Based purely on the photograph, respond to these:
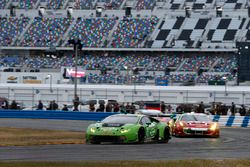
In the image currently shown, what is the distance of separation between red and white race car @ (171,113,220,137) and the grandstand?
38.6 meters

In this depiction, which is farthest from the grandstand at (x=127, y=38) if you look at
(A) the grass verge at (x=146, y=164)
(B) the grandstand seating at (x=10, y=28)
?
(A) the grass verge at (x=146, y=164)

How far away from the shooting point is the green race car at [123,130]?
21.3 metres

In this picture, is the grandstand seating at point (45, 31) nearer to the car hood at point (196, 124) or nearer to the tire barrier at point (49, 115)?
the tire barrier at point (49, 115)

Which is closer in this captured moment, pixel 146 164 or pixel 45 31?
pixel 146 164

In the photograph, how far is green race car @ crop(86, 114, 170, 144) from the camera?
69.8ft

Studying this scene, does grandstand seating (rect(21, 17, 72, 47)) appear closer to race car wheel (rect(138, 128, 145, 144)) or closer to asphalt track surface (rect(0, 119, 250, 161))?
race car wheel (rect(138, 128, 145, 144))

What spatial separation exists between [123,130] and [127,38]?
181 ft

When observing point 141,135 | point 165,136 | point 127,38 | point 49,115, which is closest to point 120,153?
point 141,135

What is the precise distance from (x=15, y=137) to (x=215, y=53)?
49.9 metres

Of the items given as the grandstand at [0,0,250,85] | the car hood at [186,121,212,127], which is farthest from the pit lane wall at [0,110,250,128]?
the grandstand at [0,0,250,85]

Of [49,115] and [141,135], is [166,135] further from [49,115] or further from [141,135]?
[49,115]

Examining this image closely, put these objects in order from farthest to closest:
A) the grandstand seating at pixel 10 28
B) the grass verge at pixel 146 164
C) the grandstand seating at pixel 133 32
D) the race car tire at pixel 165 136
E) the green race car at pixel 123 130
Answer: the grandstand seating at pixel 10 28, the grandstand seating at pixel 133 32, the race car tire at pixel 165 136, the green race car at pixel 123 130, the grass verge at pixel 146 164

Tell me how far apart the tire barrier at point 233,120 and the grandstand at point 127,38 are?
26.4 metres

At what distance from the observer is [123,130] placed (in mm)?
21406
